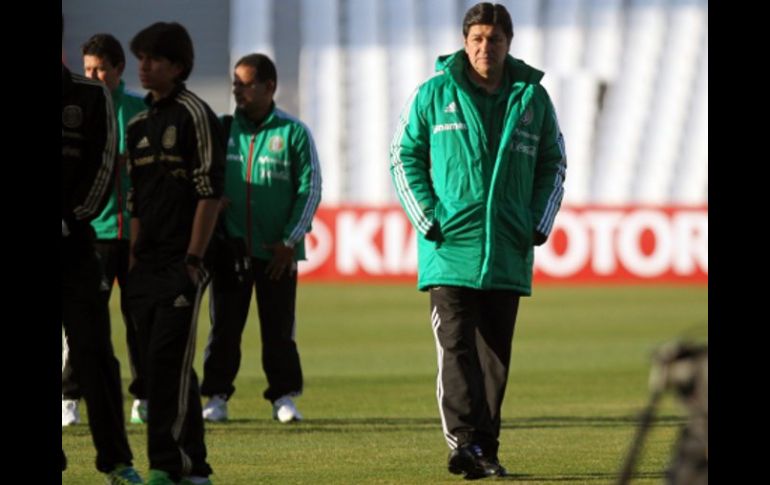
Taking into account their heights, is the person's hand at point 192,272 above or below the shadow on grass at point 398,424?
above

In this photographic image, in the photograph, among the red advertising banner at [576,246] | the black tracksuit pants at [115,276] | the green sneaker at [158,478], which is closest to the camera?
the green sneaker at [158,478]

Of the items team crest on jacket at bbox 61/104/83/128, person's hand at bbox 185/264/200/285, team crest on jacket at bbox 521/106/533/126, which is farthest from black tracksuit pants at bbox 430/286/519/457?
team crest on jacket at bbox 61/104/83/128

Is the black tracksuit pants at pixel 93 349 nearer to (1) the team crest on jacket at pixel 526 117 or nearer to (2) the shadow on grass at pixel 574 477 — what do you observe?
(2) the shadow on grass at pixel 574 477

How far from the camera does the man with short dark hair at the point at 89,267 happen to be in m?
7.02

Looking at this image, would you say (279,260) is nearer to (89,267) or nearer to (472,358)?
(472,358)

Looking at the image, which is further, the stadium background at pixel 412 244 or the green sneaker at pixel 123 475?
the stadium background at pixel 412 244

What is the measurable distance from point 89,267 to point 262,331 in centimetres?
369

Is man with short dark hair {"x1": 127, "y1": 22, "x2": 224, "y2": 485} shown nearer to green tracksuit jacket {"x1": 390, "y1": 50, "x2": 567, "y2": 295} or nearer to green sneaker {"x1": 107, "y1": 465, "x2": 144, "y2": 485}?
green sneaker {"x1": 107, "y1": 465, "x2": 144, "y2": 485}

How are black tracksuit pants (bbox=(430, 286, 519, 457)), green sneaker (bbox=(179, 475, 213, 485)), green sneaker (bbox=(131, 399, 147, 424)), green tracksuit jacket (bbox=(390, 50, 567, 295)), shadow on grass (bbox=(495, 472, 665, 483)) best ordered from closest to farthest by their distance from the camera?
green sneaker (bbox=(179, 475, 213, 485)) → shadow on grass (bbox=(495, 472, 665, 483)) → black tracksuit pants (bbox=(430, 286, 519, 457)) → green tracksuit jacket (bbox=(390, 50, 567, 295)) → green sneaker (bbox=(131, 399, 147, 424))

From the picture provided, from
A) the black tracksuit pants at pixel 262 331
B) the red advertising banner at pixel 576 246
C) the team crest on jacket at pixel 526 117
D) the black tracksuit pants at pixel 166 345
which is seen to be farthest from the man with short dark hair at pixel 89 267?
the red advertising banner at pixel 576 246

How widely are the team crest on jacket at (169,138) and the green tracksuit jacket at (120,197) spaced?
3.04 metres

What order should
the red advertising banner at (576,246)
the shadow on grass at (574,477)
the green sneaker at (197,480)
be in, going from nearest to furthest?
the green sneaker at (197,480)
the shadow on grass at (574,477)
the red advertising banner at (576,246)

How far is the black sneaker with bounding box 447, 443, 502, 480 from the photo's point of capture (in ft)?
26.3
